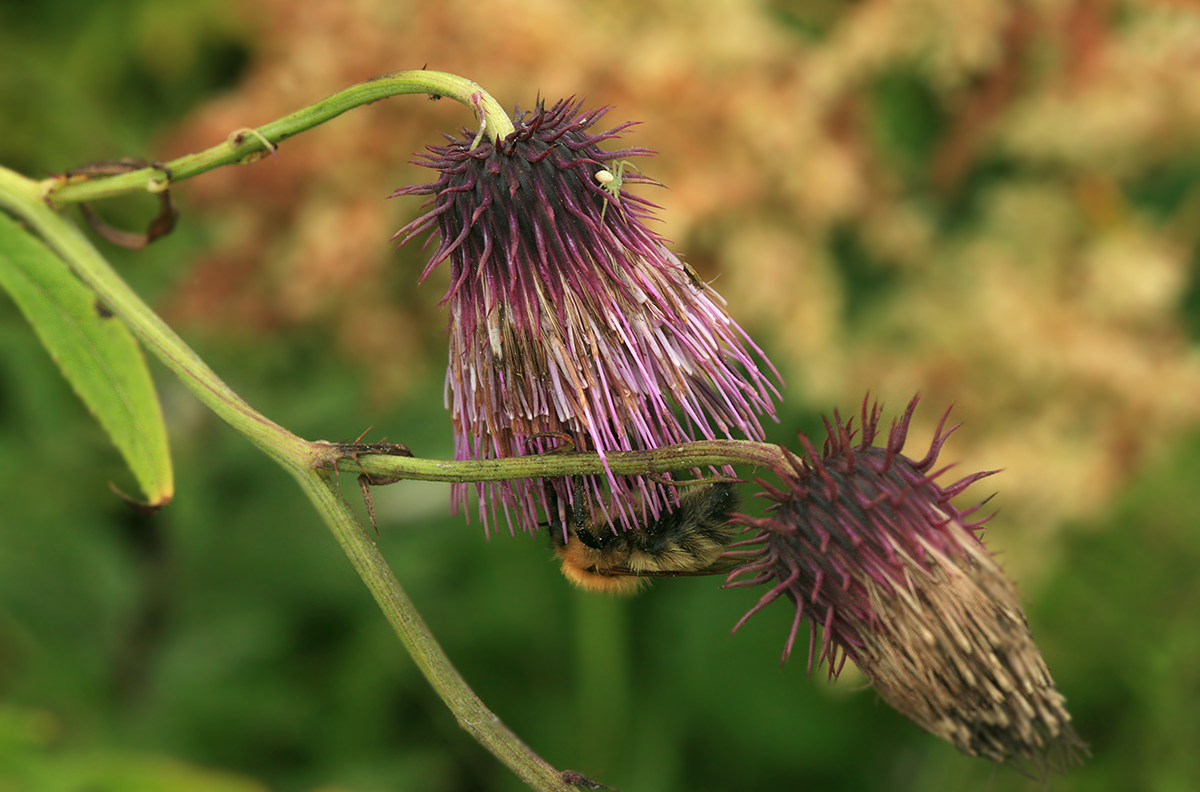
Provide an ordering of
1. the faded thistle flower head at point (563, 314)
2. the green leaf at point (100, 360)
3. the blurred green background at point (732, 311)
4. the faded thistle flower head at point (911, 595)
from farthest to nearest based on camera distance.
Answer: the blurred green background at point (732, 311) → the green leaf at point (100, 360) → the faded thistle flower head at point (563, 314) → the faded thistle flower head at point (911, 595)

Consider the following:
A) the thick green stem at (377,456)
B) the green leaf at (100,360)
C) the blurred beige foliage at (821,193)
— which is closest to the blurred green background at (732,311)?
the blurred beige foliage at (821,193)

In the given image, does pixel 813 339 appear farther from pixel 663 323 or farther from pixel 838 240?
pixel 663 323

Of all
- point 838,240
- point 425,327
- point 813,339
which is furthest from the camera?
point 838,240

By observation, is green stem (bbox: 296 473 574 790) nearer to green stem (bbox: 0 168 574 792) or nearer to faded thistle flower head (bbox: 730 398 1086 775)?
green stem (bbox: 0 168 574 792)

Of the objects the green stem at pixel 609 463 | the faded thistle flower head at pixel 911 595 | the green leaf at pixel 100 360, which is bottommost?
the faded thistle flower head at pixel 911 595

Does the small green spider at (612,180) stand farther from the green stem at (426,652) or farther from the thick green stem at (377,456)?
the green stem at (426,652)

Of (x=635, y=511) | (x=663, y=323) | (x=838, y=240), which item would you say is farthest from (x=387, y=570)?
(x=838, y=240)

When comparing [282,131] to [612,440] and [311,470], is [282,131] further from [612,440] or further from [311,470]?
[612,440]
